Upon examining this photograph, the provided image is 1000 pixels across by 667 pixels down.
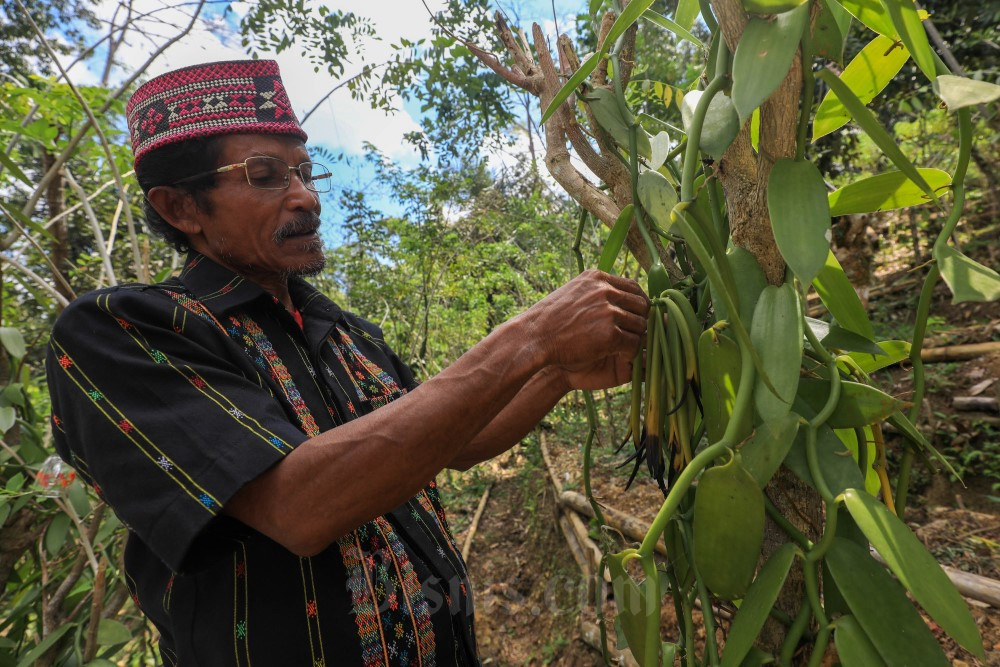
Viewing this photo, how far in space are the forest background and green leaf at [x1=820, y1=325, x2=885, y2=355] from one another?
377mm

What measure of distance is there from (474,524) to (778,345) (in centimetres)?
228

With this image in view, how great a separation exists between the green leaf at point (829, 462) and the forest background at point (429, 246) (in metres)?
0.46

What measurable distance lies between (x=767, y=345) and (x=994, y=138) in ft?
8.58

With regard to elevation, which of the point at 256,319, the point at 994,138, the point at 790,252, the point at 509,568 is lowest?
the point at 509,568

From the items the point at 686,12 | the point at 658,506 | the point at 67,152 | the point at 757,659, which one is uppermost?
the point at 67,152

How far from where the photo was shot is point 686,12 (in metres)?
0.47

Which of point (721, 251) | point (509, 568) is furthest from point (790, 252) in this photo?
point (509, 568)

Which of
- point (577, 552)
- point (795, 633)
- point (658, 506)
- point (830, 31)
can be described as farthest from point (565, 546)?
point (830, 31)

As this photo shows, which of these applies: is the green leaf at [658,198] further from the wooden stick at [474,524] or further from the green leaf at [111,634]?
the wooden stick at [474,524]

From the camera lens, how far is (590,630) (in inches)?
56.1

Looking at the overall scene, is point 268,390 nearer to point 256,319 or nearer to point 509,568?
point 256,319

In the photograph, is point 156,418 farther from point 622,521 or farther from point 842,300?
point 622,521

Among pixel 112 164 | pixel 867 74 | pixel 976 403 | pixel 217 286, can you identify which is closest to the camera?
pixel 867 74

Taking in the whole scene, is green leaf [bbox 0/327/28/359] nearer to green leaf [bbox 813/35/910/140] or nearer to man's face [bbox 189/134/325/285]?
man's face [bbox 189/134/325/285]
